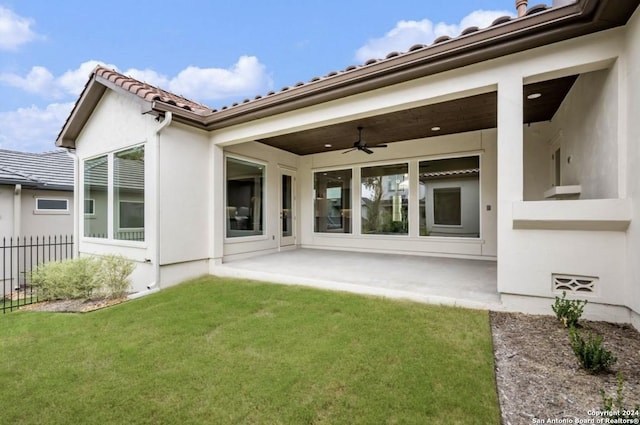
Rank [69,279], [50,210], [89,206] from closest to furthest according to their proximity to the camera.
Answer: [69,279]
[89,206]
[50,210]

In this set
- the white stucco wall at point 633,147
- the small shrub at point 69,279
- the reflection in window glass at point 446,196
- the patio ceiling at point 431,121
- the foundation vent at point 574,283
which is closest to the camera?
the white stucco wall at point 633,147

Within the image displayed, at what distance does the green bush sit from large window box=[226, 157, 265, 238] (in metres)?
2.28

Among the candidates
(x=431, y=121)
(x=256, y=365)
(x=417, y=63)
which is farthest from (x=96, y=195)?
(x=431, y=121)

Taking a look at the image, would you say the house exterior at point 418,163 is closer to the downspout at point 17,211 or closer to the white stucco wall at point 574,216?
the white stucco wall at point 574,216

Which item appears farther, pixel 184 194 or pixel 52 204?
pixel 52 204

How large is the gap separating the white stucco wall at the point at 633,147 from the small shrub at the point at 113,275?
7.20 m

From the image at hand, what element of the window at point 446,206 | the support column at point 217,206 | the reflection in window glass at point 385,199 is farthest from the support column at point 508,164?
the support column at point 217,206

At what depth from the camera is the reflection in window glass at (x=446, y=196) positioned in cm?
773

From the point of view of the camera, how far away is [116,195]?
6613 millimetres

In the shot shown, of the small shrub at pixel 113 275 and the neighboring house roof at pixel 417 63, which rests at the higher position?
the neighboring house roof at pixel 417 63

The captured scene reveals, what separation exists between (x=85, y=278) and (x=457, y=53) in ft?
22.8

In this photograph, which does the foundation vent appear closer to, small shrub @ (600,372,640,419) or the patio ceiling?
small shrub @ (600,372,640,419)

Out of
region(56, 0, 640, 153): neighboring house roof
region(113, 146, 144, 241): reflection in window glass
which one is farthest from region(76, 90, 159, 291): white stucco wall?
region(56, 0, 640, 153): neighboring house roof

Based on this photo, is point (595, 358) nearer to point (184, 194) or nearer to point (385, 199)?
point (184, 194)
